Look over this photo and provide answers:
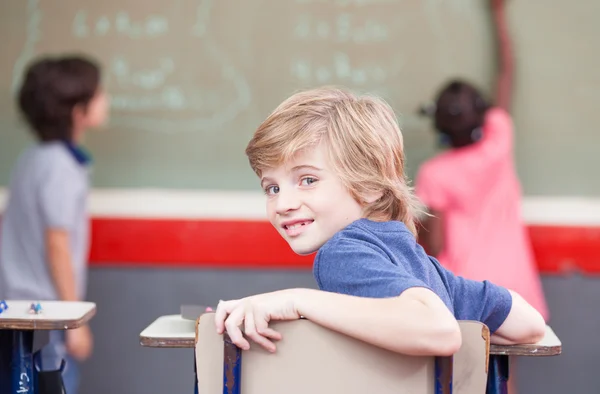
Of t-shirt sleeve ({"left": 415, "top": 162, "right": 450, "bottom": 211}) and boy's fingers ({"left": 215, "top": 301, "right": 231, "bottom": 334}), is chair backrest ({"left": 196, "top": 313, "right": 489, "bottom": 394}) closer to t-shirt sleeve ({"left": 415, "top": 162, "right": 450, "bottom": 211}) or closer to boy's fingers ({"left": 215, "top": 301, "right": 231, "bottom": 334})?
boy's fingers ({"left": 215, "top": 301, "right": 231, "bottom": 334})

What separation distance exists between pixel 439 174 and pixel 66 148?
136 centimetres

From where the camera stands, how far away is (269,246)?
3.51 m

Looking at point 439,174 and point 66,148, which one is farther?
point 439,174

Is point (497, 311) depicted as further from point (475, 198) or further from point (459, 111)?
point (459, 111)

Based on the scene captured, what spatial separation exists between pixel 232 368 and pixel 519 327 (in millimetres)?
534

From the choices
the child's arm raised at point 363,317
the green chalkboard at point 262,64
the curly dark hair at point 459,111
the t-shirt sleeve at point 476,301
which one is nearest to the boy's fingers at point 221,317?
the child's arm raised at point 363,317

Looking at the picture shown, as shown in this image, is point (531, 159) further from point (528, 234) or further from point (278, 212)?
point (278, 212)

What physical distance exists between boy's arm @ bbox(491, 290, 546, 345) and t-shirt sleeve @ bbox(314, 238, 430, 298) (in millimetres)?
A: 317

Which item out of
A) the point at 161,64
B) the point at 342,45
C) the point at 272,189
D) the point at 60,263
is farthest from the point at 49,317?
the point at 342,45

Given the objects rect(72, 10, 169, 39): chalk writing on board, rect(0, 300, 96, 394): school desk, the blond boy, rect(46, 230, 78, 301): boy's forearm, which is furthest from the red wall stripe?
the blond boy

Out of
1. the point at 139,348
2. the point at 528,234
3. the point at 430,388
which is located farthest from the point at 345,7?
the point at 430,388

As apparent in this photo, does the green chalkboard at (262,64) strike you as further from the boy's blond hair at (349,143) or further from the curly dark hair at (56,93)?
the boy's blond hair at (349,143)

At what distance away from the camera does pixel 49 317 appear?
1.69m

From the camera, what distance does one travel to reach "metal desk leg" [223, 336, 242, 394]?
126 cm
